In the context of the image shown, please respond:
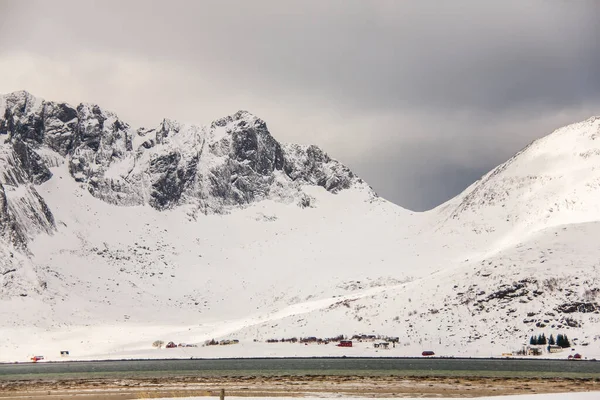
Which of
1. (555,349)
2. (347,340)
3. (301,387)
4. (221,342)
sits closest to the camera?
(301,387)

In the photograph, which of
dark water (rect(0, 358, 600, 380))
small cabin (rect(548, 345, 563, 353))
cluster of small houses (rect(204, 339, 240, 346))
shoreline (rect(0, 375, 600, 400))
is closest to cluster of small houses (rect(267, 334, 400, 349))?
cluster of small houses (rect(204, 339, 240, 346))

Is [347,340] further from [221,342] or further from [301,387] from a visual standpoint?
[301,387]

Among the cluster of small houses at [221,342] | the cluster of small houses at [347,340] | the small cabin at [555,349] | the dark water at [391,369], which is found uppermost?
the cluster of small houses at [221,342]

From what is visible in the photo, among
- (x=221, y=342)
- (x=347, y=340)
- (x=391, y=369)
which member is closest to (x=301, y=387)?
(x=391, y=369)

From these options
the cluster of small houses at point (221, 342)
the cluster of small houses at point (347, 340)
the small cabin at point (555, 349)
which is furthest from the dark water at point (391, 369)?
the cluster of small houses at point (221, 342)

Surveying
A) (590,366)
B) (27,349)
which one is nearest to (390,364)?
(590,366)

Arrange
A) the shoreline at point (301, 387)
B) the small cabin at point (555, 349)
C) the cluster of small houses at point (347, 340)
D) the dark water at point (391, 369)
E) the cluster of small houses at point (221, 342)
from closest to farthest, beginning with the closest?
the shoreline at point (301, 387) → the dark water at point (391, 369) → the small cabin at point (555, 349) → the cluster of small houses at point (347, 340) → the cluster of small houses at point (221, 342)

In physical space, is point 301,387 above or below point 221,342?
below

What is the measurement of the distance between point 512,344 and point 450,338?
13.1 meters

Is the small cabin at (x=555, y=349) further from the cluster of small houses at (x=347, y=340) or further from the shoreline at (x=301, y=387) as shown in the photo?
the shoreline at (x=301, y=387)

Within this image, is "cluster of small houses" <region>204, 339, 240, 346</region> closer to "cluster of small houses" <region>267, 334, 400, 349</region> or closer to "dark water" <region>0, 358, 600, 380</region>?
"cluster of small houses" <region>267, 334, 400, 349</region>

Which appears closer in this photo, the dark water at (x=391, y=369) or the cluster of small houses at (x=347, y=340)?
the dark water at (x=391, y=369)

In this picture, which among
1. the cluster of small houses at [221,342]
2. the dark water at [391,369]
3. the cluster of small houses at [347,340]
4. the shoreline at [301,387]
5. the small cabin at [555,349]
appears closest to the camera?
the shoreline at [301,387]

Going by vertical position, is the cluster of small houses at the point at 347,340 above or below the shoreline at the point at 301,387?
above
